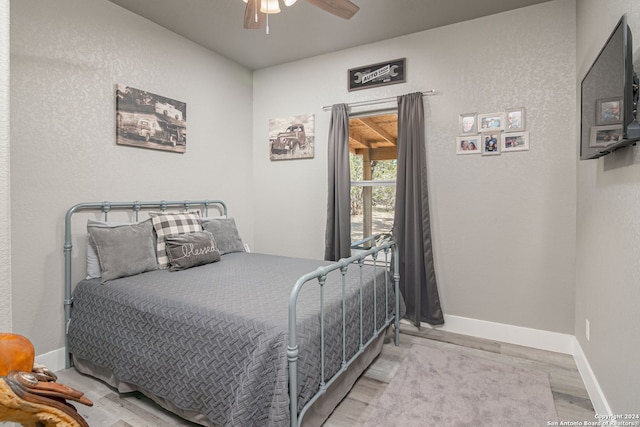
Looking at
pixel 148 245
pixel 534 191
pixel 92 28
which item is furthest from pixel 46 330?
pixel 534 191

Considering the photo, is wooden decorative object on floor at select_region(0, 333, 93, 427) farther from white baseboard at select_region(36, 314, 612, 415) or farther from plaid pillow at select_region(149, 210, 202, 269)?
white baseboard at select_region(36, 314, 612, 415)

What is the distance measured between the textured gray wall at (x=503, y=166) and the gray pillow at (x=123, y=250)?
7.86ft

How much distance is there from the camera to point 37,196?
221 cm

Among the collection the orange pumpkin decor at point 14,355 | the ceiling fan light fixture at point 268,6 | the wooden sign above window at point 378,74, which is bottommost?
the orange pumpkin decor at point 14,355

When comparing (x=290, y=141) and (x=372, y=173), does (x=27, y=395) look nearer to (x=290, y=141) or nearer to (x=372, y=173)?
(x=372, y=173)

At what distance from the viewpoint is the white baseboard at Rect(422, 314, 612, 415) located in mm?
2272

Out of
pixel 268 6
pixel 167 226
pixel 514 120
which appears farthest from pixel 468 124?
pixel 167 226

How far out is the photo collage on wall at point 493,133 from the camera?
2.75 metres

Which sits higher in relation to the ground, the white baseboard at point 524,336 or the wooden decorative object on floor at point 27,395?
the wooden decorative object on floor at point 27,395

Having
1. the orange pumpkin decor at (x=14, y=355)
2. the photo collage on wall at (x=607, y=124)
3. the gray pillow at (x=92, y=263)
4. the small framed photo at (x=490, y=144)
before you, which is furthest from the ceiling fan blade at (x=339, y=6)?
the gray pillow at (x=92, y=263)

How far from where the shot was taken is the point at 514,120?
9.09ft

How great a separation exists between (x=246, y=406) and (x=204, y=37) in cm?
322

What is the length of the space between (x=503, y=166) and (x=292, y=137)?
2204 mm

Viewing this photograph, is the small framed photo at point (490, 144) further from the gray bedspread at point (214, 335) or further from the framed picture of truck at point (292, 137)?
the framed picture of truck at point (292, 137)
